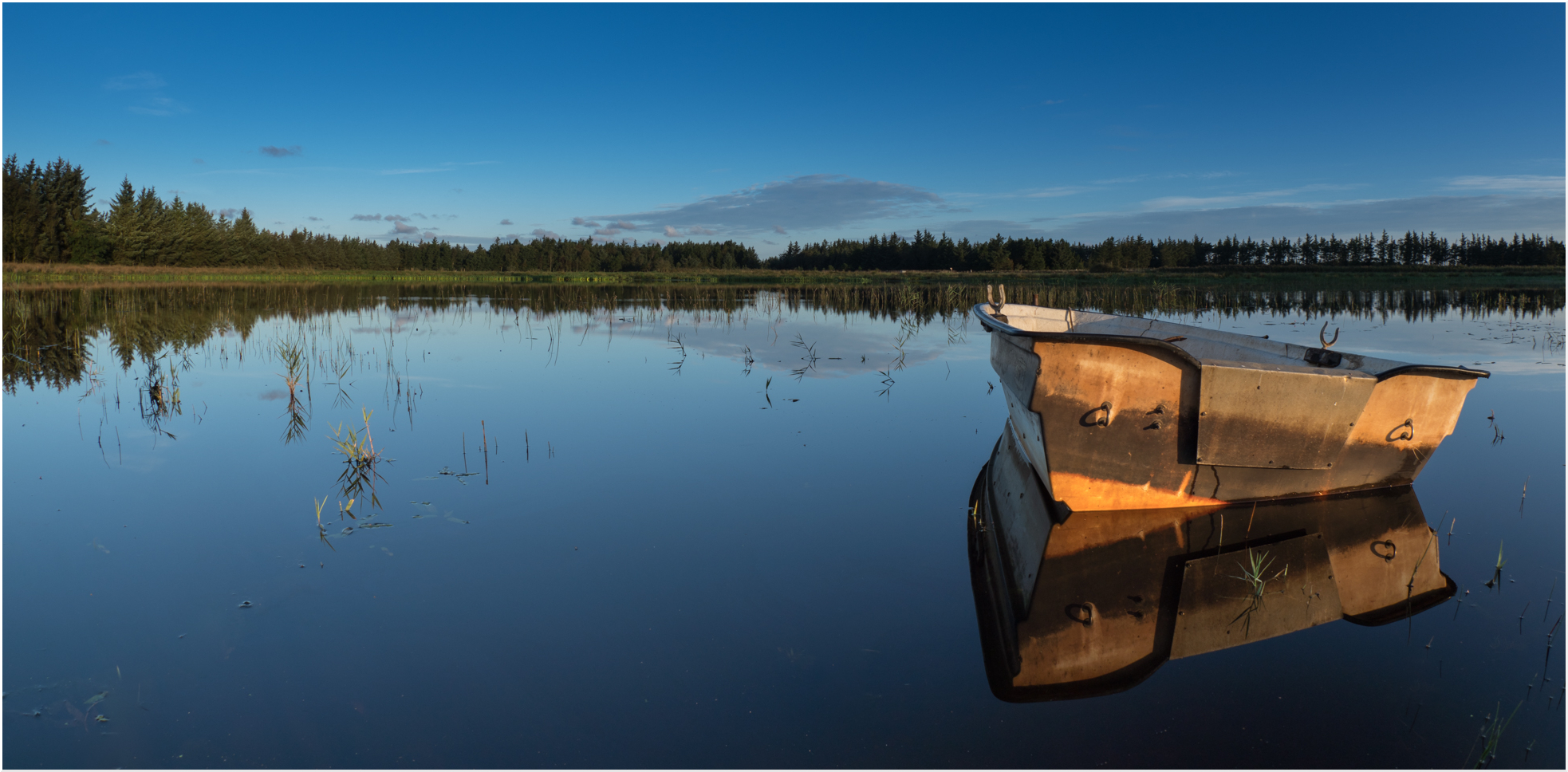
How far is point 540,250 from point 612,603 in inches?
4497

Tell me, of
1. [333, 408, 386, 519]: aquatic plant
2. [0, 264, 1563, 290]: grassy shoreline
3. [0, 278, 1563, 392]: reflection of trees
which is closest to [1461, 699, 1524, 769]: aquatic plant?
[333, 408, 386, 519]: aquatic plant


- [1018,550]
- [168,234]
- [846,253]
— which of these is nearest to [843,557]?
[1018,550]

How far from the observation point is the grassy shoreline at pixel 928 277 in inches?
1708

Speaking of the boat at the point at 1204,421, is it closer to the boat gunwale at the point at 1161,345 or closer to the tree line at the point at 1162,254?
the boat gunwale at the point at 1161,345

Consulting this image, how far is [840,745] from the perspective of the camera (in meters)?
2.77

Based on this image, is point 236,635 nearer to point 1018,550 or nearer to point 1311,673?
point 1018,550

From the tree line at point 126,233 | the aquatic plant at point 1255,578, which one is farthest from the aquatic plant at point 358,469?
the tree line at point 126,233

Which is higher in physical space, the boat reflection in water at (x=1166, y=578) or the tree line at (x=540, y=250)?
the tree line at (x=540, y=250)

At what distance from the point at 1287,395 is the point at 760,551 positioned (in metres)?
3.79

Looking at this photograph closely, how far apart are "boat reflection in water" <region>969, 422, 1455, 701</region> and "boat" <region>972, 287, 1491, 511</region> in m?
0.19

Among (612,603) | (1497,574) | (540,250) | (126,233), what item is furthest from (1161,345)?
(540,250)

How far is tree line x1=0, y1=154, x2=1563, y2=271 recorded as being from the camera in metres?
57.8

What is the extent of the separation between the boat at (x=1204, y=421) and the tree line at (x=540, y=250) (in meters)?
71.6

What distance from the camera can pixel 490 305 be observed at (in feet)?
87.9
